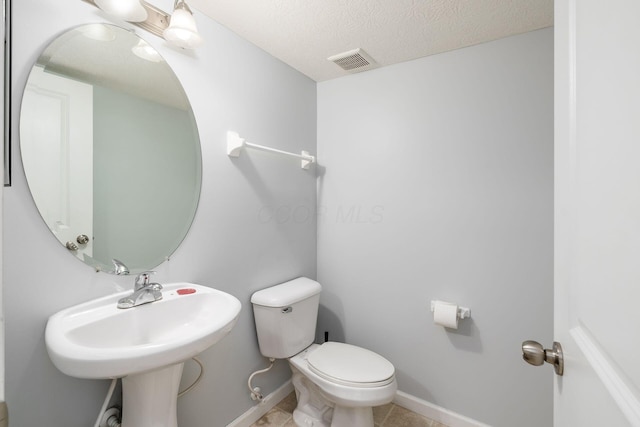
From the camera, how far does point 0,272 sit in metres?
0.41

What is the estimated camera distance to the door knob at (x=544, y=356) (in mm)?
637

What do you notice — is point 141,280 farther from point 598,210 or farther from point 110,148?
point 598,210

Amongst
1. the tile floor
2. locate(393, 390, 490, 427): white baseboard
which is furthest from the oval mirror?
locate(393, 390, 490, 427): white baseboard

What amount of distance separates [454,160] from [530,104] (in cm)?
44

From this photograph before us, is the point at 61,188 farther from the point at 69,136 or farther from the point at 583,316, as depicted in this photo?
the point at 583,316

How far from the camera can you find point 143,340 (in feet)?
3.67

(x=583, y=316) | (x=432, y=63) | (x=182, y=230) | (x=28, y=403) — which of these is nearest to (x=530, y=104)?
(x=432, y=63)

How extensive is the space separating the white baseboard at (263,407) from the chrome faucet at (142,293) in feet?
3.03

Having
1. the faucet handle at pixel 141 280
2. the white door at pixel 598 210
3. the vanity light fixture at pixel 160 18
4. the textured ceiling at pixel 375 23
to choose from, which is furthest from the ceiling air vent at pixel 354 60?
the faucet handle at pixel 141 280

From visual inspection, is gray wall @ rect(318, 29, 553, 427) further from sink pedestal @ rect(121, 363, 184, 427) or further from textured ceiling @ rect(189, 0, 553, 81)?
sink pedestal @ rect(121, 363, 184, 427)

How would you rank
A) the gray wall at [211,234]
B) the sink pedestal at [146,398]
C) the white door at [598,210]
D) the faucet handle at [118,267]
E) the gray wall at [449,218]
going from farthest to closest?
the gray wall at [449,218] < the faucet handle at [118,267] < the sink pedestal at [146,398] < the gray wall at [211,234] < the white door at [598,210]

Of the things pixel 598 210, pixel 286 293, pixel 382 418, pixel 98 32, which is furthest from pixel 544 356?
pixel 98 32

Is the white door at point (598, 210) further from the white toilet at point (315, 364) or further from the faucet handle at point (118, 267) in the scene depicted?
the faucet handle at point (118, 267)

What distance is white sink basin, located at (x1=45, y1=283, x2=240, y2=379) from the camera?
2.58 feet
